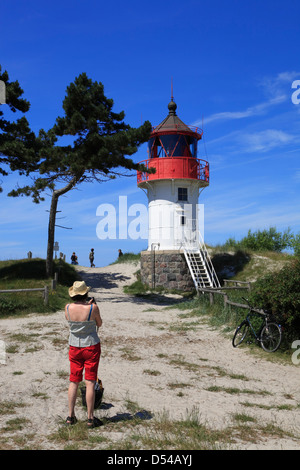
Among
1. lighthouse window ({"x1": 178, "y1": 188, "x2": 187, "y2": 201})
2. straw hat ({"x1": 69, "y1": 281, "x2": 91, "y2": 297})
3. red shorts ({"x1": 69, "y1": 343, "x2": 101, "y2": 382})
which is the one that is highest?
lighthouse window ({"x1": 178, "y1": 188, "x2": 187, "y2": 201})

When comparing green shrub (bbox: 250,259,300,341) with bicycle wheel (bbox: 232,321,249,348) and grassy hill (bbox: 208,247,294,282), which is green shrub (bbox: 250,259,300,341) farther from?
grassy hill (bbox: 208,247,294,282)

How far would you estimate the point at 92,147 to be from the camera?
76.9 feet

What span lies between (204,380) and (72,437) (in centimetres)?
417

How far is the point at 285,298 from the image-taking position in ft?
37.3

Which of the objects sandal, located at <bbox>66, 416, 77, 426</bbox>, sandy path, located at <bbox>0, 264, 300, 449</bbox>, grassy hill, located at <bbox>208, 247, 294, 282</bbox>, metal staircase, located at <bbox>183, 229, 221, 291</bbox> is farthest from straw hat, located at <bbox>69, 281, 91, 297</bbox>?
grassy hill, located at <bbox>208, 247, 294, 282</bbox>

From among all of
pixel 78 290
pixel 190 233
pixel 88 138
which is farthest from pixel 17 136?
pixel 78 290

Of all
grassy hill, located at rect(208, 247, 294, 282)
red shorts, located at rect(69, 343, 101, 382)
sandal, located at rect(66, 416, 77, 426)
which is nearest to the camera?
red shorts, located at rect(69, 343, 101, 382)

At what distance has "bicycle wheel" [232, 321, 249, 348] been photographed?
12461mm

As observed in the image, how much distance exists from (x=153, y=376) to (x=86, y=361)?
3.61m

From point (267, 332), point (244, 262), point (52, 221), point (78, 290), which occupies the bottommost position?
point (267, 332)

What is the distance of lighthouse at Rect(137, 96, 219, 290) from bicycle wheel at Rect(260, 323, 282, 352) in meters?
14.9

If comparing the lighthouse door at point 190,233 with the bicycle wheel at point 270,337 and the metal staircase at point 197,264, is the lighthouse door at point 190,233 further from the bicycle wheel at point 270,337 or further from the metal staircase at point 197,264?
the bicycle wheel at point 270,337

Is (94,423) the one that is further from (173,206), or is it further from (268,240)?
(268,240)

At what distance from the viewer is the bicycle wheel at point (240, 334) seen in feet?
40.9
